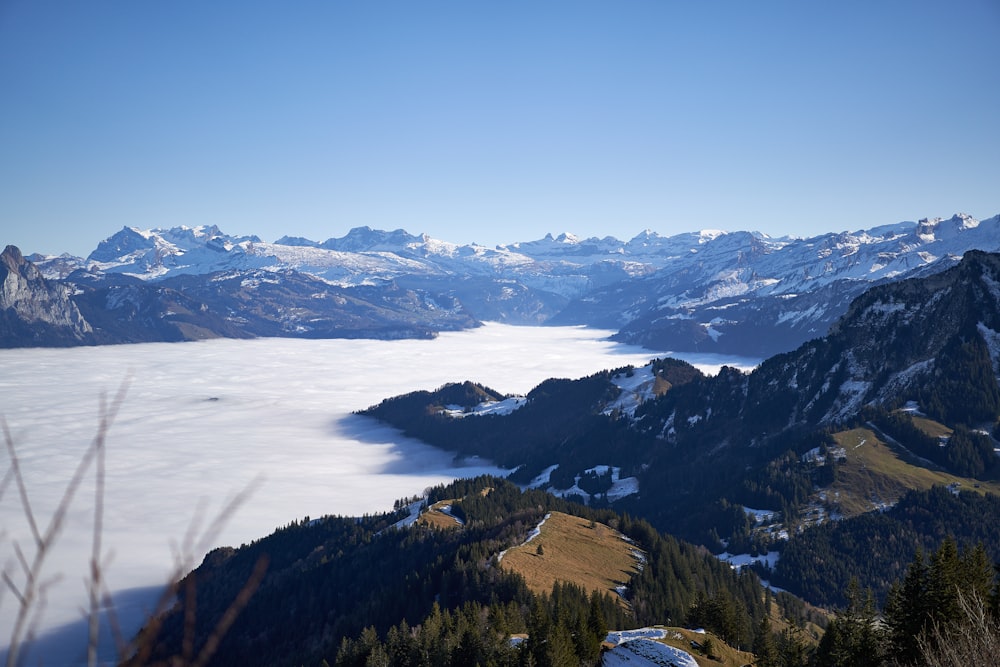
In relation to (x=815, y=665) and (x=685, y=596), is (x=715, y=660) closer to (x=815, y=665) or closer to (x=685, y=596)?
(x=815, y=665)

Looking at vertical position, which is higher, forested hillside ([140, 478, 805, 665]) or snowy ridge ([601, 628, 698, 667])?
snowy ridge ([601, 628, 698, 667])

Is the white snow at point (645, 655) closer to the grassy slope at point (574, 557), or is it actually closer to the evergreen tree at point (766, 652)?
the evergreen tree at point (766, 652)

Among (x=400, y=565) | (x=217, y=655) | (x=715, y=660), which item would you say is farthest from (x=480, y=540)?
(x=715, y=660)

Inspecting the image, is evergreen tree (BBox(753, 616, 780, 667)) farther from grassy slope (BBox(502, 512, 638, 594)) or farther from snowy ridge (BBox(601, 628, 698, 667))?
grassy slope (BBox(502, 512, 638, 594))

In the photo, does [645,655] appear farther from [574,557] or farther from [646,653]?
[574,557]

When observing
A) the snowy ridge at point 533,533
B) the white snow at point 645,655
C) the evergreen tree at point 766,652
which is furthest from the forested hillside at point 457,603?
the evergreen tree at point 766,652

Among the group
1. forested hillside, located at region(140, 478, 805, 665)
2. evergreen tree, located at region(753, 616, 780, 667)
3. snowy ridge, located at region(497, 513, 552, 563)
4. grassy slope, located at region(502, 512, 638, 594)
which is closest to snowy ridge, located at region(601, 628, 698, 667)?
forested hillside, located at region(140, 478, 805, 665)

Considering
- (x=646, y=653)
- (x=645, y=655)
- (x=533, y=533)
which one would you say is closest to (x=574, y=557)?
(x=533, y=533)

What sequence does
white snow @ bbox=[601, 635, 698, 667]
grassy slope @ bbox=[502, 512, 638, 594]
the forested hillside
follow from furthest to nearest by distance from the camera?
grassy slope @ bbox=[502, 512, 638, 594] → the forested hillside → white snow @ bbox=[601, 635, 698, 667]
